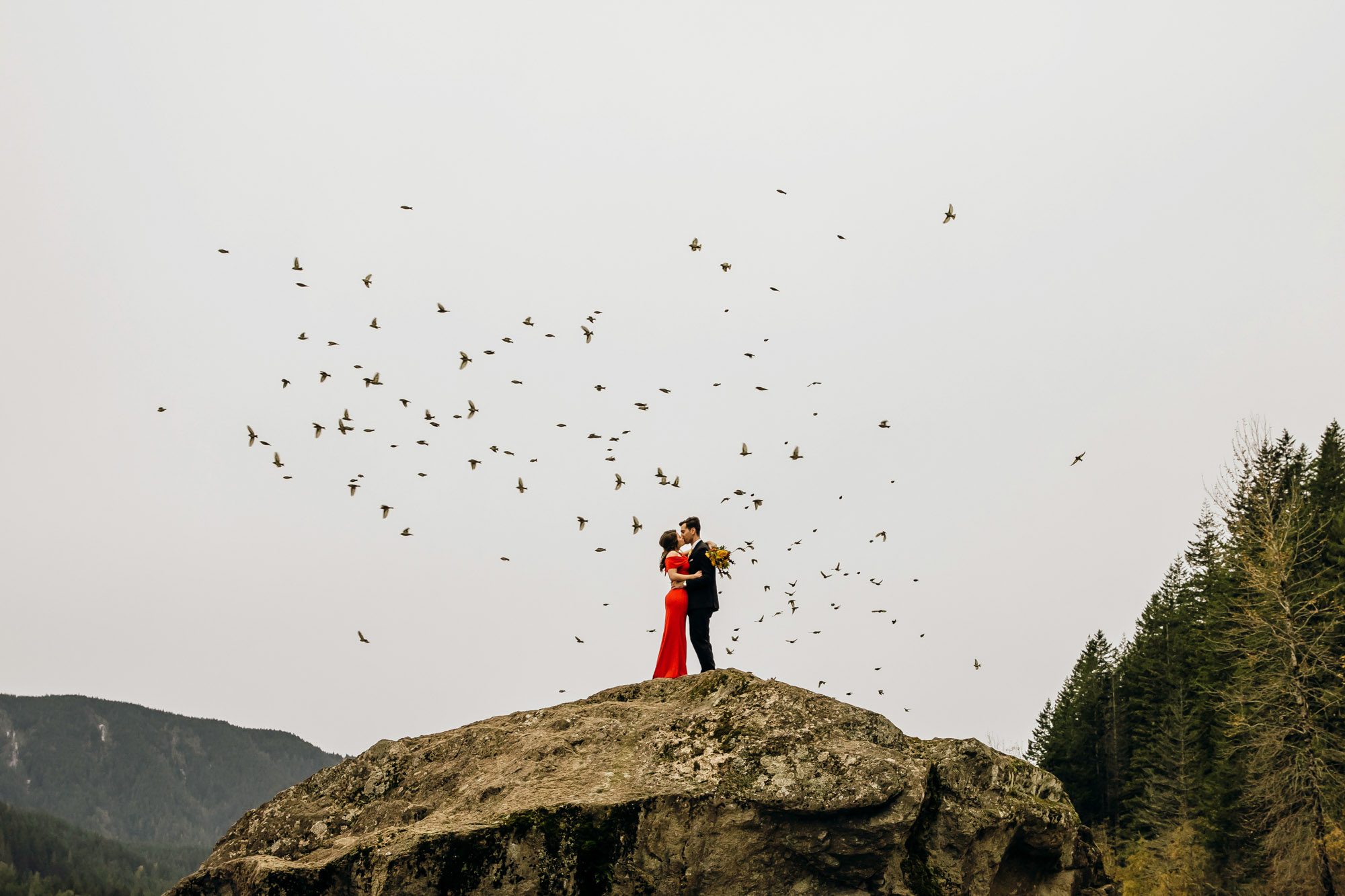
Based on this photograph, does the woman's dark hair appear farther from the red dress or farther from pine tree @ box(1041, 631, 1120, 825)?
pine tree @ box(1041, 631, 1120, 825)

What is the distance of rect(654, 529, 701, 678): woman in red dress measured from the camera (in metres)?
17.8

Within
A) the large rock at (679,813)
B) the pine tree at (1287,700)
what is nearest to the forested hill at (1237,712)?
the pine tree at (1287,700)

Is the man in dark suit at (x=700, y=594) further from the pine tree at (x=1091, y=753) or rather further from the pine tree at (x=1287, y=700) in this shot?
Result: the pine tree at (x=1091, y=753)

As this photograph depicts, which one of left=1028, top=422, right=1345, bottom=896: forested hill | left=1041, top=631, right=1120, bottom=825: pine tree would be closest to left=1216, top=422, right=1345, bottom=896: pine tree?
left=1028, top=422, right=1345, bottom=896: forested hill

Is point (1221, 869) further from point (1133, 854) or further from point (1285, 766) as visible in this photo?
point (1285, 766)

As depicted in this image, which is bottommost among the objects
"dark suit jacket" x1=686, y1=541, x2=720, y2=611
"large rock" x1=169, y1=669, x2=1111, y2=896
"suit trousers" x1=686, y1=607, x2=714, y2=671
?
"large rock" x1=169, y1=669, x2=1111, y2=896

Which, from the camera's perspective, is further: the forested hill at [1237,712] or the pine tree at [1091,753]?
the pine tree at [1091,753]

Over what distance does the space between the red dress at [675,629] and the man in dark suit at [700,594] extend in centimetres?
12

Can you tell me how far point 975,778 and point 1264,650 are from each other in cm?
2805

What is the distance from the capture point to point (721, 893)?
12766mm

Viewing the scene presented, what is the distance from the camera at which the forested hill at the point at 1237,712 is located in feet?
116

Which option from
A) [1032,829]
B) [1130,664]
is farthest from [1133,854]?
[1032,829]

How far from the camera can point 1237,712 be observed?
3944 centimetres

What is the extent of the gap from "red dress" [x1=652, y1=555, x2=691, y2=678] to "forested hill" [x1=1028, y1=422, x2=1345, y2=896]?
1078 inches
